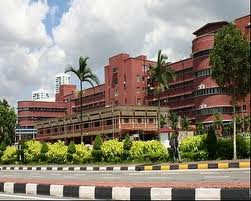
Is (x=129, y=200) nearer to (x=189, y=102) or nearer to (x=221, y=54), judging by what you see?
(x=221, y=54)

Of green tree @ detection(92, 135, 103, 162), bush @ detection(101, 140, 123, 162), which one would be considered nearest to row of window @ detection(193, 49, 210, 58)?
green tree @ detection(92, 135, 103, 162)

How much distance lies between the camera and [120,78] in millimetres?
107812

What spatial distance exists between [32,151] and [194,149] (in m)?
16.2

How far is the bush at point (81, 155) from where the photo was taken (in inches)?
1286

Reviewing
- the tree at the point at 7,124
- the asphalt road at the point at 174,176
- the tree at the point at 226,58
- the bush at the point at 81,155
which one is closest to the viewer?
the asphalt road at the point at 174,176

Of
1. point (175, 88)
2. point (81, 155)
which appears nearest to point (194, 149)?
point (81, 155)

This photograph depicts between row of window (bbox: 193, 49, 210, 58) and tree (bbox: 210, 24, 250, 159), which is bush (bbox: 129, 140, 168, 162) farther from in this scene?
row of window (bbox: 193, 49, 210, 58)

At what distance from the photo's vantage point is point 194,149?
2612 centimetres

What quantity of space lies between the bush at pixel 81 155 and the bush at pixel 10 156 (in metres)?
8.72

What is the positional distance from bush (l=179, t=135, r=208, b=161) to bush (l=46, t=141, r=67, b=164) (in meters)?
10.8

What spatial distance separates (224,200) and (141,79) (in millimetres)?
98220

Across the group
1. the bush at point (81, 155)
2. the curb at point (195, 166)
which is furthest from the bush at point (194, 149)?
the bush at point (81, 155)

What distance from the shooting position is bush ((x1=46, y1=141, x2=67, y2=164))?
34.9 meters

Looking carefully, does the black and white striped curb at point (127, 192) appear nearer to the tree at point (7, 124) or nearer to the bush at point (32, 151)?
the bush at point (32, 151)
